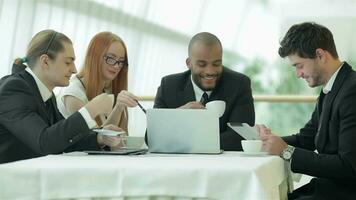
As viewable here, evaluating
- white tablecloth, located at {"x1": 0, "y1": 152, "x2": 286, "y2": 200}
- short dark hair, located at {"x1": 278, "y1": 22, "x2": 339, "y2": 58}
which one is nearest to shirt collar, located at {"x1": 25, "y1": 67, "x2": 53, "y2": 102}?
white tablecloth, located at {"x1": 0, "y1": 152, "x2": 286, "y2": 200}

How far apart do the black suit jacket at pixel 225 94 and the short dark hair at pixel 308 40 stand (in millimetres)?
688

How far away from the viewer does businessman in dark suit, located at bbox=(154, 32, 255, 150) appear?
2.79 m

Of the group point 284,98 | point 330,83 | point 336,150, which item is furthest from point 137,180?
point 284,98

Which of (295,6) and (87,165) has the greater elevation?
(295,6)

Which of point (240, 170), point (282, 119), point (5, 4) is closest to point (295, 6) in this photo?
point (282, 119)

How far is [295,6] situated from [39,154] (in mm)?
3408

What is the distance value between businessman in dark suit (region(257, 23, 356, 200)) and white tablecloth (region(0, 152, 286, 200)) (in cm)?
33

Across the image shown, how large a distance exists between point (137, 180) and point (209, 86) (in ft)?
4.30

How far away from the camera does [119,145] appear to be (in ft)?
7.76

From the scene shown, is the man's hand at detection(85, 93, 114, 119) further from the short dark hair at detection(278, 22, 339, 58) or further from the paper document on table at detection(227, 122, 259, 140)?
the short dark hair at detection(278, 22, 339, 58)

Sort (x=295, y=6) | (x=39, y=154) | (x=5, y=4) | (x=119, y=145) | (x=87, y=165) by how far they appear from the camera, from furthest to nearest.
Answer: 1. (x=295, y=6)
2. (x=5, y=4)
3. (x=119, y=145)
4. (x=39, y=154)
5. (x=87, y=165)

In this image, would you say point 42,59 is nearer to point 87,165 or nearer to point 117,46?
point 117,46

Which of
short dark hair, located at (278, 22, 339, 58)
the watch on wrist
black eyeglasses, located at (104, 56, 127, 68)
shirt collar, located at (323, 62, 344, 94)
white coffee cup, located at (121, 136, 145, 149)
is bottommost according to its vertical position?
white coffee cup, located at (121, 136, 145, 149)

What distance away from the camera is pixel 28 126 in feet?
6.66
